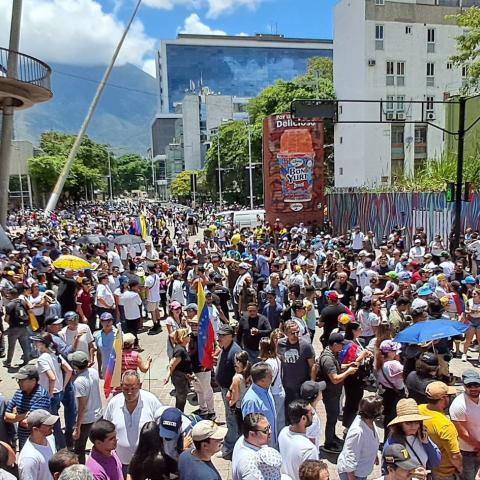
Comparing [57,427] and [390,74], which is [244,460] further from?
[390,74]

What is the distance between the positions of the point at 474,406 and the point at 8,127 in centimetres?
2442

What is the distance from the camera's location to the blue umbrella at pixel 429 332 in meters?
5.66

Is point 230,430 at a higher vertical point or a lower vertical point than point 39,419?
lower

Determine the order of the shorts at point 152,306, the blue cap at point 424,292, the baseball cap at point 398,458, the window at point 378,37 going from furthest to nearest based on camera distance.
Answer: the window at point 378,37, the shorts at point 152,306, the blue cap at point 424,292, the baseball cap at point 398,458

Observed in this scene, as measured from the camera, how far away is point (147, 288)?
1107cm

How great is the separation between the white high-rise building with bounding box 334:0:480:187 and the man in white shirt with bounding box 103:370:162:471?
3675cm

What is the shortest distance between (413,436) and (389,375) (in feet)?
5.74

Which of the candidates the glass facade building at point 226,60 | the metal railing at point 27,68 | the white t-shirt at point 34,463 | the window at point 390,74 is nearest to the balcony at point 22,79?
the metal railing at point 27,68

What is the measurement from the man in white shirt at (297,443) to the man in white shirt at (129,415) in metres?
1.20

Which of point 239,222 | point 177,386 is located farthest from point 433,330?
point 239,222

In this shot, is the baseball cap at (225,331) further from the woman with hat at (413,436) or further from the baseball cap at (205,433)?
the woman with hat at (413,436)

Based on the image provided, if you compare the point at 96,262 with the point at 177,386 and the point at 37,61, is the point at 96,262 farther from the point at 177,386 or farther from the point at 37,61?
the point at 37,61

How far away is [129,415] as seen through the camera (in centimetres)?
456

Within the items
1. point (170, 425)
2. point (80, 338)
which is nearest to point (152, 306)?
point (80, 338)
